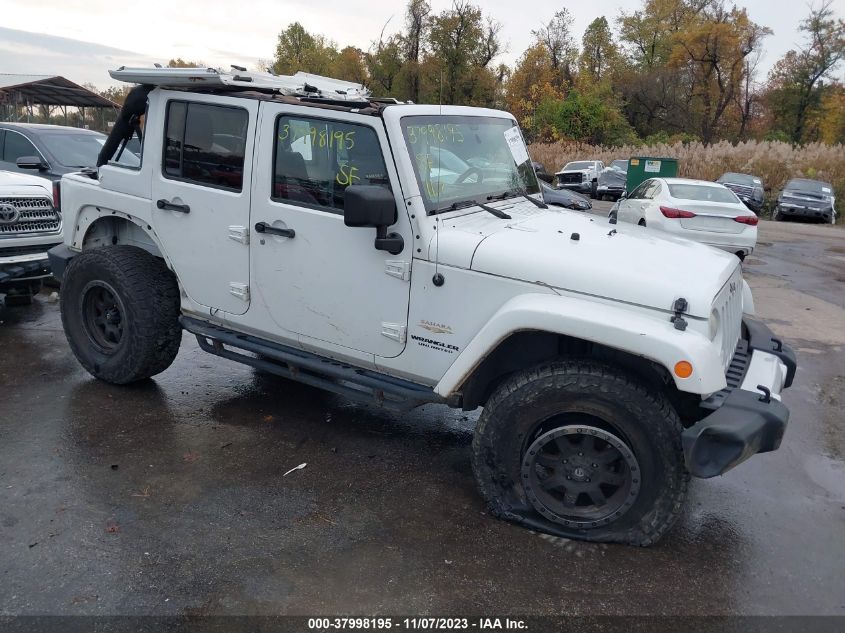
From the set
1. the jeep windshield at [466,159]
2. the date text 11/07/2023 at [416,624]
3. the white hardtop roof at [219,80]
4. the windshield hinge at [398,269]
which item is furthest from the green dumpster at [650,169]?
the date text 11/07/2023 at [416,624]

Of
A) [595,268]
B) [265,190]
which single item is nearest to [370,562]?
[595,268]

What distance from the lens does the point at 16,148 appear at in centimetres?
933

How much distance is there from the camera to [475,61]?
26.0 meters

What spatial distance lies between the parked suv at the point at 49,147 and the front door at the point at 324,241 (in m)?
5.91

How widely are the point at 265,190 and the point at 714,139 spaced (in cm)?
5092

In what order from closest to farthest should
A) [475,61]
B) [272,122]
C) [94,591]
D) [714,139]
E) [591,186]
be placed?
[94,591] < [272,122] < [475,61] < [591,186] < [714,139]

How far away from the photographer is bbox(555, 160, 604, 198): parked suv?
27797 millimetres

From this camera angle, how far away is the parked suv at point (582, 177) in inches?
1094

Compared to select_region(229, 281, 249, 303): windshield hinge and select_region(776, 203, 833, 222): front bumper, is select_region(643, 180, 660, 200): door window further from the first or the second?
select_region(776, 203, 833, 222): front bumper

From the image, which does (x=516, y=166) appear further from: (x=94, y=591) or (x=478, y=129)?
(x=94, y=591)

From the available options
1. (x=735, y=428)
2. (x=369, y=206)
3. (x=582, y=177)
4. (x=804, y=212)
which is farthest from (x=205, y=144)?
(x=582, y=177)

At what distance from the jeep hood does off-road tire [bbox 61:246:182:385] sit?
90.5 inches

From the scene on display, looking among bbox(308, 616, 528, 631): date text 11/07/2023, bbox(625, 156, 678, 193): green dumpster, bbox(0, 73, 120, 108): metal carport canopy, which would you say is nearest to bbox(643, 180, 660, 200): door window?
bbox(308, 616, 528, 631): date text 11/07/2023

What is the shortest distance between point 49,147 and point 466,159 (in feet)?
23.7
